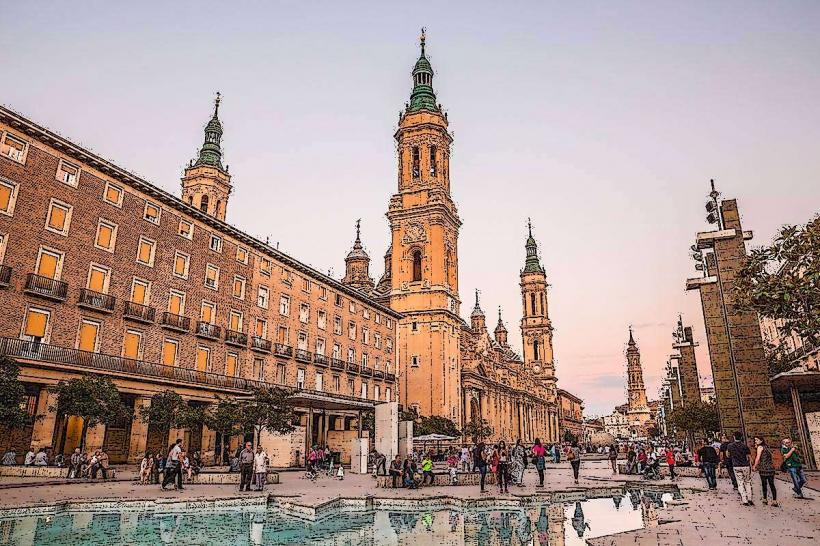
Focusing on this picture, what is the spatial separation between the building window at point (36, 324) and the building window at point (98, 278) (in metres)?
3.03

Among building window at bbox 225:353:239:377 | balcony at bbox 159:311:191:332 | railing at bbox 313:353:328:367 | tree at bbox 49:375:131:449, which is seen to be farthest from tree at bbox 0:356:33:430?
railing at bbox 313:353:328:367

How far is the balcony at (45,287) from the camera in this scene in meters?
29.5

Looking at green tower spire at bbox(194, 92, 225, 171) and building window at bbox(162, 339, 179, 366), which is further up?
green tower spire at bbox(194, 92, 225, 171)

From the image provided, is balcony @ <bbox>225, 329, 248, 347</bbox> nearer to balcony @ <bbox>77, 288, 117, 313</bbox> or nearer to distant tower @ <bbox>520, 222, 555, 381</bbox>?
balcony @ <bbox>77, 288, 117, 313</bbox>

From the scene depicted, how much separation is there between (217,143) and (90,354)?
46.4 meters

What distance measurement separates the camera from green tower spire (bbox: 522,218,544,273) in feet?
410

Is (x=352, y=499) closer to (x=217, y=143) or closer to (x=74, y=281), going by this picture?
(x=74, y=281)

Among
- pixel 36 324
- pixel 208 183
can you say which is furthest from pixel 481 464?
pixel 208 183

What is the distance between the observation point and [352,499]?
1788cm

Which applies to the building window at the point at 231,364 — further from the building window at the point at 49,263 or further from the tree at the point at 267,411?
the building window at the point at 49,263

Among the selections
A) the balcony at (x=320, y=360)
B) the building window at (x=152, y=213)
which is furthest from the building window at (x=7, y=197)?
the balcony at (x=320, y=360)

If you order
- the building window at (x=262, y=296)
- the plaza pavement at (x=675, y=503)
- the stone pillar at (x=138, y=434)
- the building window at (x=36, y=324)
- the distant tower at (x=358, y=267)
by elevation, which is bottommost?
the plaza pavement at (x=675, y=503)

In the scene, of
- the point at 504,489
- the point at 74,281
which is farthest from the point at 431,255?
the point at 504,489

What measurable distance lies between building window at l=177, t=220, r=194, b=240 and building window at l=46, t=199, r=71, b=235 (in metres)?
8.06
